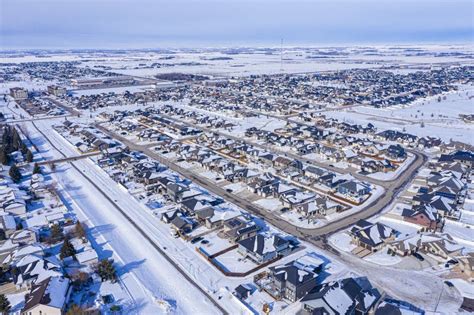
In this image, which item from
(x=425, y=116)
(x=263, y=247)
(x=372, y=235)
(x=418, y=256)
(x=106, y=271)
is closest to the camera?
(x=106, y=271)

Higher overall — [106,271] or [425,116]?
[425,116]

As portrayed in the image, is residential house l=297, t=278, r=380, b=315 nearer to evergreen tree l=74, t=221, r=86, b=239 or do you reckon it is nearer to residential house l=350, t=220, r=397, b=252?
residential house l=350, t=220, r=397, b=252

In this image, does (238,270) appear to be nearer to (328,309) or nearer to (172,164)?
(328,309)

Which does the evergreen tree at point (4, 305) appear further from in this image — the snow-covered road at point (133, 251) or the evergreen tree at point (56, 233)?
the evergreen tree at point (56, 233)

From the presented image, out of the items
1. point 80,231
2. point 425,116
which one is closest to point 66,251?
point 80,231

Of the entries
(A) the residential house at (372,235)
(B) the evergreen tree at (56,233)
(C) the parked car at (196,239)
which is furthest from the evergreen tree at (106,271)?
(A) the residential house at (372,235)

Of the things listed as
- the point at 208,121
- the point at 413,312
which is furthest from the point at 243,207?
the point at 208,121

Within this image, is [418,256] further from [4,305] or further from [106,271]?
[4,305]

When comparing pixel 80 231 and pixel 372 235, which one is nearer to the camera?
pixel 372 235

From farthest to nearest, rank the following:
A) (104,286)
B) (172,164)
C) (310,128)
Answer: (310,128) < (172,164) < (104,286)

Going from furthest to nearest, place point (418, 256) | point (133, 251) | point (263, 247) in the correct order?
1. point (133, 251)
2. point (418, 256)
3. point (263, 247)

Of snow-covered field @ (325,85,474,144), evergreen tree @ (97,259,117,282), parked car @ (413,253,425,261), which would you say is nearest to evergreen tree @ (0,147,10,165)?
evergreen tree @ (97,259,117,282)
